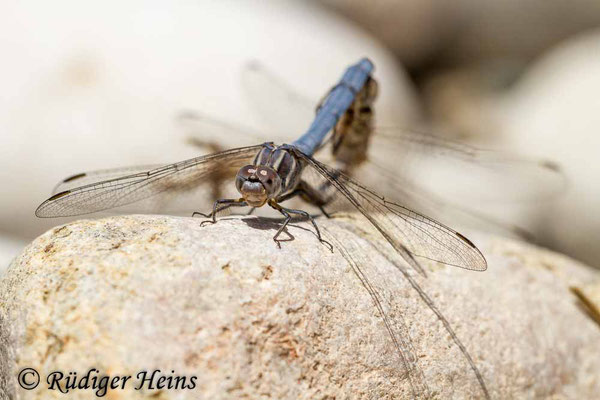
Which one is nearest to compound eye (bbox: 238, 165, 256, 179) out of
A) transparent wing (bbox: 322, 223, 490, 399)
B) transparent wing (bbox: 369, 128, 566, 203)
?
transparent wing (bbox: 322, 223, 490, 399)

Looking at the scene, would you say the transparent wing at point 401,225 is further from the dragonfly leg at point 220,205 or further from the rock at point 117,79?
the rock at point 117,79

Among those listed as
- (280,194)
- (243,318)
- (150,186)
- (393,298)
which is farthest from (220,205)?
(393,298)

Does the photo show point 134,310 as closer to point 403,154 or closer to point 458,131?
point 403,154

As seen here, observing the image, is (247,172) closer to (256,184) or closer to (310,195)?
(256,184)

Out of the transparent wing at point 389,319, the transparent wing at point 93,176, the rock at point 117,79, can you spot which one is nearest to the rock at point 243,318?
the transparent wing at point 389,319

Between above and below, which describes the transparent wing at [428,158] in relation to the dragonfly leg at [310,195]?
above
